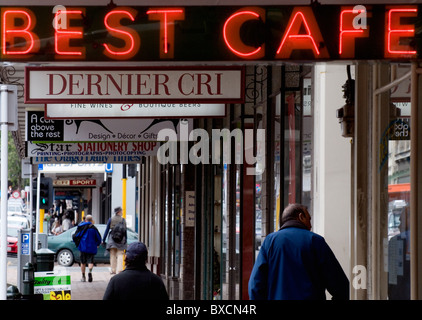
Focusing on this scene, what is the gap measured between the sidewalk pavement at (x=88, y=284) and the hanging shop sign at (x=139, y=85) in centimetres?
879

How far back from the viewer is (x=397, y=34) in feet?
20.5

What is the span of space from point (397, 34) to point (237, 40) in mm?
1131

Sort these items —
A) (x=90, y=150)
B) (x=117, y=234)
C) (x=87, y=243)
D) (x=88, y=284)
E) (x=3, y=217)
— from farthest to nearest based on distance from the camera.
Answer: (x=87, y=243) < (x=117, y=234) < (x=88, y=284) < (x=90, y=150) < (x=3, y=217)

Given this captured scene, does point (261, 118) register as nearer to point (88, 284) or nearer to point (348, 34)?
point (348, 34)

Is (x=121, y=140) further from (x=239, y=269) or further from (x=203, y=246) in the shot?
(x=239, y=269)

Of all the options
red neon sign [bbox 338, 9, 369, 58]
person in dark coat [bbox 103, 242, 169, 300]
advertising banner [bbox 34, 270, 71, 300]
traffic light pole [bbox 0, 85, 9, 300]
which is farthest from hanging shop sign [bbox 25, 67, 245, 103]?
red neon sign [bbox 338, 9, 369, 58]

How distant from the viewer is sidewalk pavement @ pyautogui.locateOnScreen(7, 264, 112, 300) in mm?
18531

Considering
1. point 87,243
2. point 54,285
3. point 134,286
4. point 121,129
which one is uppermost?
point 121,129

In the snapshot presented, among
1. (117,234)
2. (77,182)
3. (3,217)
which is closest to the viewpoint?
(3,217)

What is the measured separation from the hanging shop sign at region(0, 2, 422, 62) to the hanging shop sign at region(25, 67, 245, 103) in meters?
3.05

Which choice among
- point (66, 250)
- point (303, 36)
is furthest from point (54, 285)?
point (66, 250)

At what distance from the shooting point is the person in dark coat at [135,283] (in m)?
6.72

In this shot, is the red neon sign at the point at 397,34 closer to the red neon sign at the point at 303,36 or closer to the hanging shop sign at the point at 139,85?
the red neon sign at the point at 303,36
